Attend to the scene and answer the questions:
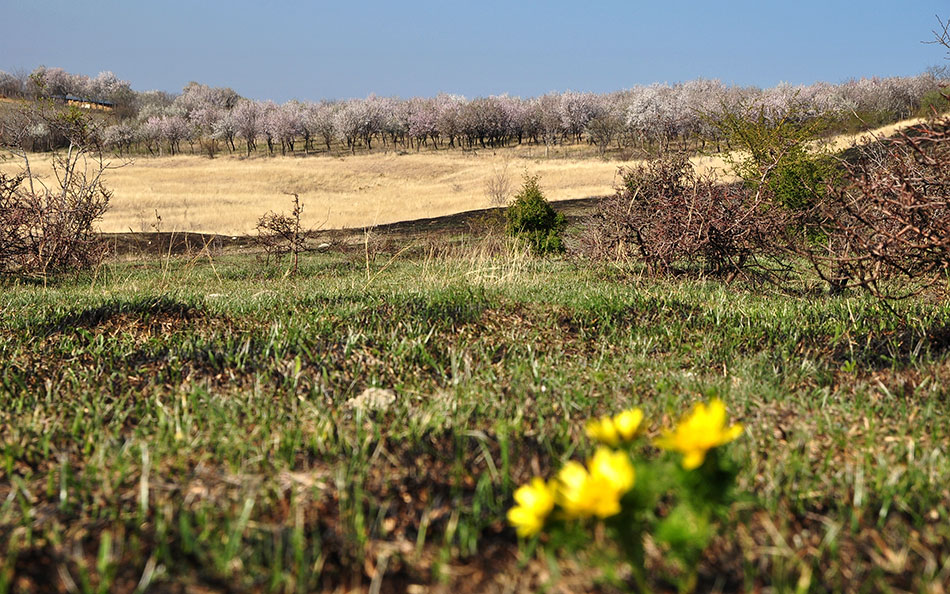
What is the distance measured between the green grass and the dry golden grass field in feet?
72.4

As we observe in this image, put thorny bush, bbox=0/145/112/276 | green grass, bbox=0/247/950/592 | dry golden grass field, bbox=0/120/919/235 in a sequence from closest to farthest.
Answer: green grass, bbox=0/247/950/592 → thorny bush, bbox=0/145/112/276 → dry golden grass field, bbox=0/120/919/235

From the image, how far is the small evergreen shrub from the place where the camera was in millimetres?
19817

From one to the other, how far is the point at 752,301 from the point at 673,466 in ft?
16.9

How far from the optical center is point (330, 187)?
5531 cm

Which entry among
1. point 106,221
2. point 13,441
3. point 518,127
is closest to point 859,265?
point 13,441

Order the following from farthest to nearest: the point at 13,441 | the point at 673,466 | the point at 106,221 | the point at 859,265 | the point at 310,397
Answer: the point at 106,221 → the point at 859,265 → the point at 310,397 → the point at 13,441 → the point at 673,466

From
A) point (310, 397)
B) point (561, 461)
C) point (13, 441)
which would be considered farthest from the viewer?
point (310, 397)

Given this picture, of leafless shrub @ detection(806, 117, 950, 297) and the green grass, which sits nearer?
the green grass

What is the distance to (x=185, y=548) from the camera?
161 cm

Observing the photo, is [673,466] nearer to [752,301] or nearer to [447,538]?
[447,538]

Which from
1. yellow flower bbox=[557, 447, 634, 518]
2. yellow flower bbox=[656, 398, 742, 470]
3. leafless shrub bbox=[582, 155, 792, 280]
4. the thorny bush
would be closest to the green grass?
yellow flower bbox=[557, 447, 634, 518]

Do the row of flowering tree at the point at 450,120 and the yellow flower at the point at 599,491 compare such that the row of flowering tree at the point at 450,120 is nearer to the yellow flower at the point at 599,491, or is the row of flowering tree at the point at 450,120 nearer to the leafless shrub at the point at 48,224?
the leafless shrub at the point at 48,224

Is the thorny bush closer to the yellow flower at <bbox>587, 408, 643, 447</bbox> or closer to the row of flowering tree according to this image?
the yellow flower at <bbox>587, 408, 643, 447</bbox>

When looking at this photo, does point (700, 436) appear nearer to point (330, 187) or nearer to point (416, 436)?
point (416, 436)
